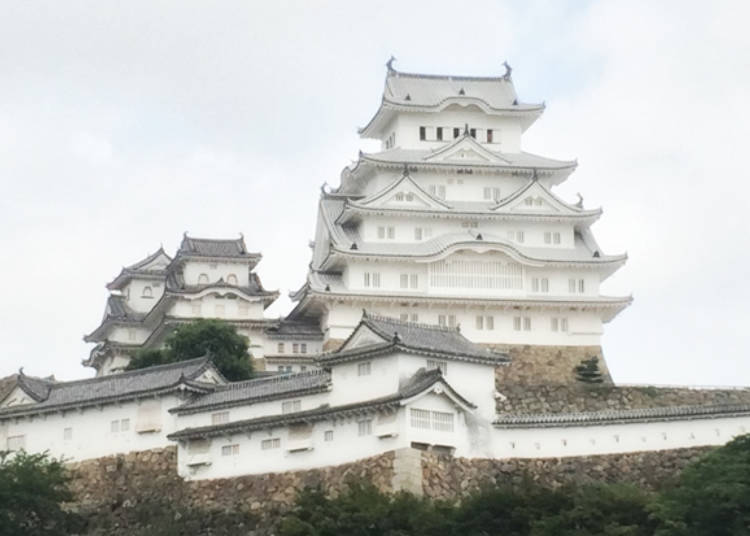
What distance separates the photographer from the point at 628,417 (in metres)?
47.2

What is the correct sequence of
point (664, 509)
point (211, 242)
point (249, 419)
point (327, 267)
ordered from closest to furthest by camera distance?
point (664, 509)
point (249, 419)
point (327, 267)
point (211, 242)

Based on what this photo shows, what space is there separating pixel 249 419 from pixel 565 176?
2283 centimetres

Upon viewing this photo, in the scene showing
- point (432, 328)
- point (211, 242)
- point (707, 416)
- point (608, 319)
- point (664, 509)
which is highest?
point (211, 242)

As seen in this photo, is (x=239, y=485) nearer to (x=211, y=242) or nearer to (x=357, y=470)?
(x=357, y=470)

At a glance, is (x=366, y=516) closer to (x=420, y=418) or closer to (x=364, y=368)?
(x=420, y=418)

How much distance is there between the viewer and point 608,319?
212 feet

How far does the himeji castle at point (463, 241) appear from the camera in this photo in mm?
63031

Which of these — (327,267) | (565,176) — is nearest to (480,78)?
(565,176)

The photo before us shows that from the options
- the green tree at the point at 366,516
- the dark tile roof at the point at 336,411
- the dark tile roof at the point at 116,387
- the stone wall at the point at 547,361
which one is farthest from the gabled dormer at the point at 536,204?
the green tree at the point at 366,516

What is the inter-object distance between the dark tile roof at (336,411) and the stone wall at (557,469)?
166 centimetres

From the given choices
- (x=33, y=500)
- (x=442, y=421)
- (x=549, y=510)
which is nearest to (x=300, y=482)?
(x=442, y=421)

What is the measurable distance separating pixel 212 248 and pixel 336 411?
22.7 meters

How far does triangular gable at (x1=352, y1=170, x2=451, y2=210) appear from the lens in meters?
64.7

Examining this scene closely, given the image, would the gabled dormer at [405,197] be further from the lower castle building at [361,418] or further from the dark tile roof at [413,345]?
the dark tile roof at [413,345]
